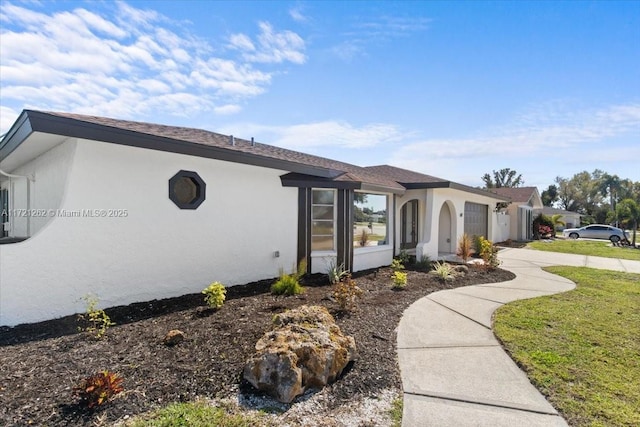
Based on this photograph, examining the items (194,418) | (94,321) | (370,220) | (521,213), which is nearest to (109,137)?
(94,321)

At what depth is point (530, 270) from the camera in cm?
1161

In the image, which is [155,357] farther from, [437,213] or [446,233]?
[446,233]

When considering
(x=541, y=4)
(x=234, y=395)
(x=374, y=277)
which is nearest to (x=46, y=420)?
(x=234, y=395)

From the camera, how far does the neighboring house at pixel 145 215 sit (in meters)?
5.02

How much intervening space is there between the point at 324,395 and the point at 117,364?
7.97 feet

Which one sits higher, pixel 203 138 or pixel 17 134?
pixel 203 138

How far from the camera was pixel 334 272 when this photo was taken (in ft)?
26.9

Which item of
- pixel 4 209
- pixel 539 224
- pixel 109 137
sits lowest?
pixel 539 224

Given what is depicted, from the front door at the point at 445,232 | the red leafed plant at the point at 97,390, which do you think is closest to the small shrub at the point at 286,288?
the red leafed plant at the point at 97,390

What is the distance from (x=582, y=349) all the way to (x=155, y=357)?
5.82 meters

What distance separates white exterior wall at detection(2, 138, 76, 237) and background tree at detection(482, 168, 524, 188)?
225ft

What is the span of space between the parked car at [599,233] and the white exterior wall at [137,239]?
3345cm

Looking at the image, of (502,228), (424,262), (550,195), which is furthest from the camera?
(550,195)

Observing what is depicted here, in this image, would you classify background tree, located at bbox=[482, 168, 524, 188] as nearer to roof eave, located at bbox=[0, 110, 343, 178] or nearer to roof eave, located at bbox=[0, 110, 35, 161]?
roof eave, located at bbox=[0, 110, 343, 178]
